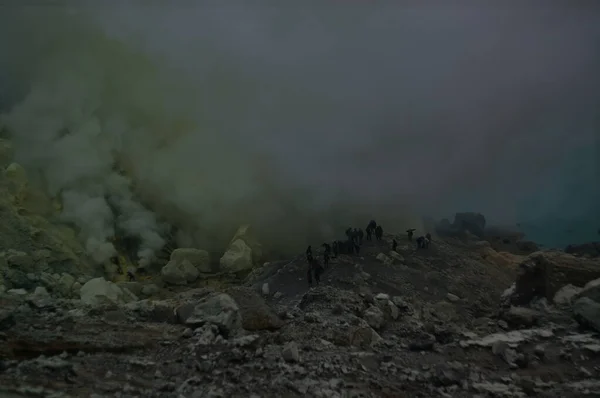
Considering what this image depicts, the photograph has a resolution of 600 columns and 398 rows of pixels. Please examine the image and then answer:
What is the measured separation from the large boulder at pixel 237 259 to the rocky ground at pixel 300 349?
11792 millimetres

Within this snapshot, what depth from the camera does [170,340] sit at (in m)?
6.28

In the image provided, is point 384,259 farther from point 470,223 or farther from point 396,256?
point 470,223

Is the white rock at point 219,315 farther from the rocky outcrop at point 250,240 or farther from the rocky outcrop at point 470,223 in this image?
the rocky outcrop at point 470,223

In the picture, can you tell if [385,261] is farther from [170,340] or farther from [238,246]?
[170,340]

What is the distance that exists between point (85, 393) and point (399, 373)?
4405 mm

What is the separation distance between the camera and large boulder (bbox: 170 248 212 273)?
2047cm

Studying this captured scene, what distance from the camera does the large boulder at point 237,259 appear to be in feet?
69.7

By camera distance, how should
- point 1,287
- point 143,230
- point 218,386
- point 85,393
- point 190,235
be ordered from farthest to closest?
point 190,235, point 143,230, point 1,287, point 218,386, point 85,393

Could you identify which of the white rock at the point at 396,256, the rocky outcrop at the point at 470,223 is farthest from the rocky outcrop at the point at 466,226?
the white rock at the point at 396,256

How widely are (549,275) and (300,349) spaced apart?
23.9 ft

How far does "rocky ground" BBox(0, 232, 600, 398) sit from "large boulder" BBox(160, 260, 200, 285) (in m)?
11.5

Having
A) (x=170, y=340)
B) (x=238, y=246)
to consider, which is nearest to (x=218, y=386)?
(x=170, y=340)

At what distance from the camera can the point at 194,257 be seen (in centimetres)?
2092

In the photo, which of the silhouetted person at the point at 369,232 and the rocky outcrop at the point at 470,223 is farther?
the rocky outcrop at the point at 470,223
